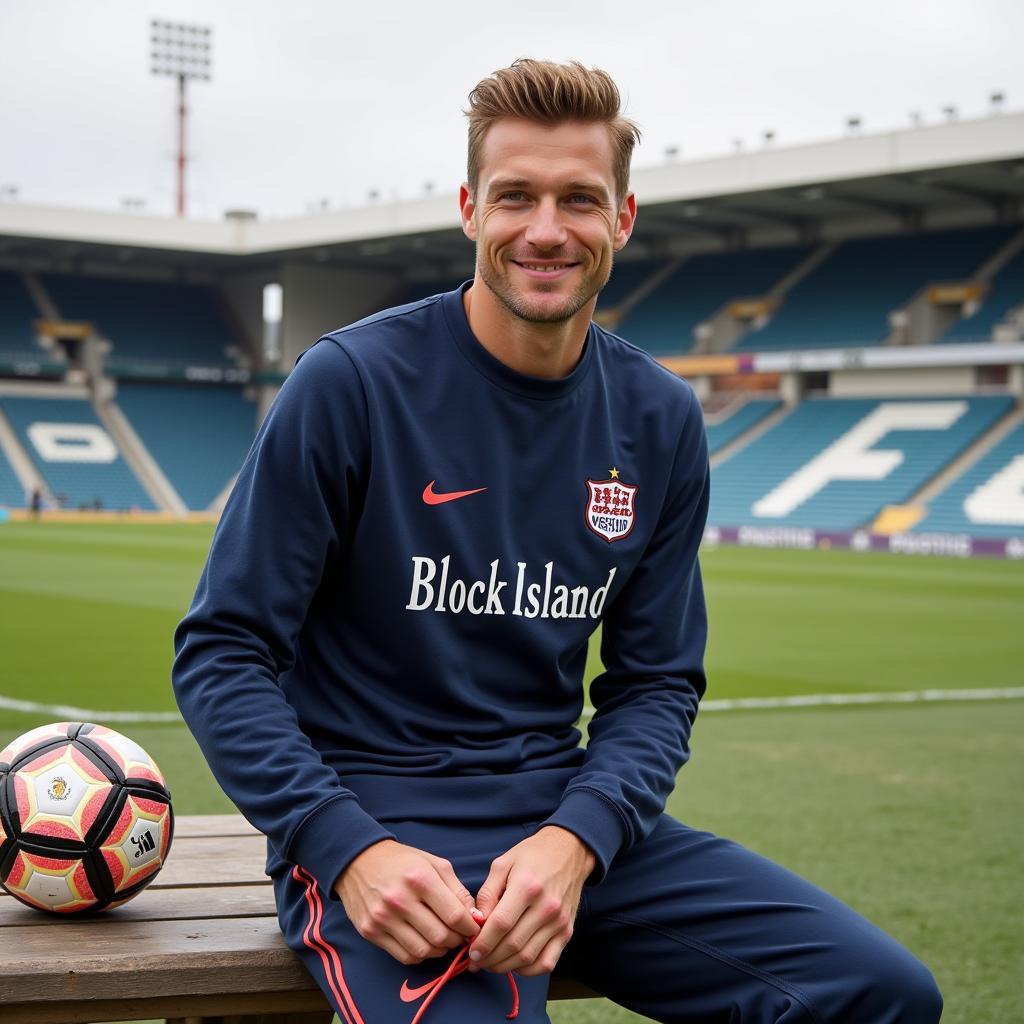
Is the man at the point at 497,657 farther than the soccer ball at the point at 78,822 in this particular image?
No

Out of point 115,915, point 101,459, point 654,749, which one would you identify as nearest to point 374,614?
point 654,749

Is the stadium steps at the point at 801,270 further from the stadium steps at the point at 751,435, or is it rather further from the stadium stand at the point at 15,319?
the stadium stand at the point at 15,319

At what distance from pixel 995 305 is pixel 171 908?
33.4m

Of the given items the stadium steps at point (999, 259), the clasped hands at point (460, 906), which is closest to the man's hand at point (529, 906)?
the clasped hands at point (460, 906)

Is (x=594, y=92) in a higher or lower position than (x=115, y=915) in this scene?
higher

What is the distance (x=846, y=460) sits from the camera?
3281cm

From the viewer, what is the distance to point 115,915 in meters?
2.50

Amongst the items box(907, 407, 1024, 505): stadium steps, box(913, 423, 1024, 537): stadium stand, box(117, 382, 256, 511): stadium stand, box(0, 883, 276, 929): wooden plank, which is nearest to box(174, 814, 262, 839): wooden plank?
box(0, 883, 276, 929): wooden plank

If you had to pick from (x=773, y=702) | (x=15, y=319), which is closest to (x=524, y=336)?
(x=773, y=702)

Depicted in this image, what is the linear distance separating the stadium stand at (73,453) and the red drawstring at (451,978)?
39.7m

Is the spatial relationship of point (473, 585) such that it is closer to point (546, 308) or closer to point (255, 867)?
point (546, 308)

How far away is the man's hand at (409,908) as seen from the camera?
2025 millimetres

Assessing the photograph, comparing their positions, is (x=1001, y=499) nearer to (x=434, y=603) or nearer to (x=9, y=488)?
(x=9, y=488)

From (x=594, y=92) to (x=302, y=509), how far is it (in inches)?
33.6
